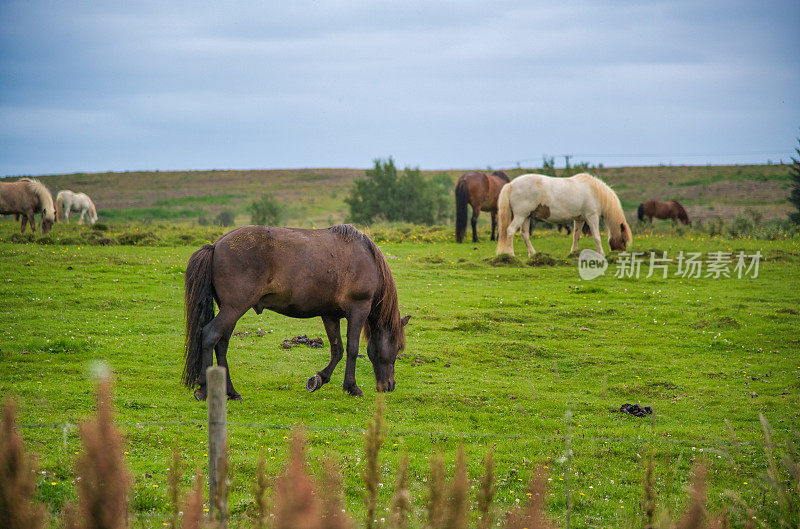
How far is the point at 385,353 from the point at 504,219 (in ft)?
38.0

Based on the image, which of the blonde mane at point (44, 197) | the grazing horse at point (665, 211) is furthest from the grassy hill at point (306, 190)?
the blonde mane at point (44, 197)

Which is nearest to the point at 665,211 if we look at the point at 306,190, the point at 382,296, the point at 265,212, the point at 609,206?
the point at 609,206

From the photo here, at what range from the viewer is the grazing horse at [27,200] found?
70.8 ft

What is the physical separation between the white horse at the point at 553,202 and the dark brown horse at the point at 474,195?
14.2 ft

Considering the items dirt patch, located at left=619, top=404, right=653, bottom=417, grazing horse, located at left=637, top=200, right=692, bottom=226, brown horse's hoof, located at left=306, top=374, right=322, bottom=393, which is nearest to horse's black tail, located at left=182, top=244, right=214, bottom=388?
brown horse's hoof, located at left=306, top=374, right=322, bottom=393

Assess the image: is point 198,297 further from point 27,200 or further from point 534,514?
point 27,200

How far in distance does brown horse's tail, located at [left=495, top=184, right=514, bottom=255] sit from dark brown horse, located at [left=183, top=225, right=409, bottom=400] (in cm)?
1118

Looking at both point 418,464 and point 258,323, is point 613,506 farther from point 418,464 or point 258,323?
point 258,323

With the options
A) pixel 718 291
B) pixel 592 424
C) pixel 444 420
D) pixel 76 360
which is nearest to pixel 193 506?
pixel 444 420

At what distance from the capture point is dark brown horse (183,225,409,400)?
7.60 m

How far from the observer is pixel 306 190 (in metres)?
80.2

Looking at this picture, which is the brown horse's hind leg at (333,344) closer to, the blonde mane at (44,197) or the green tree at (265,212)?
the blonde mane at (44,197)

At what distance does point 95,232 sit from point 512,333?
56.0 feet

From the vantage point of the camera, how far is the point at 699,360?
1068 cm
